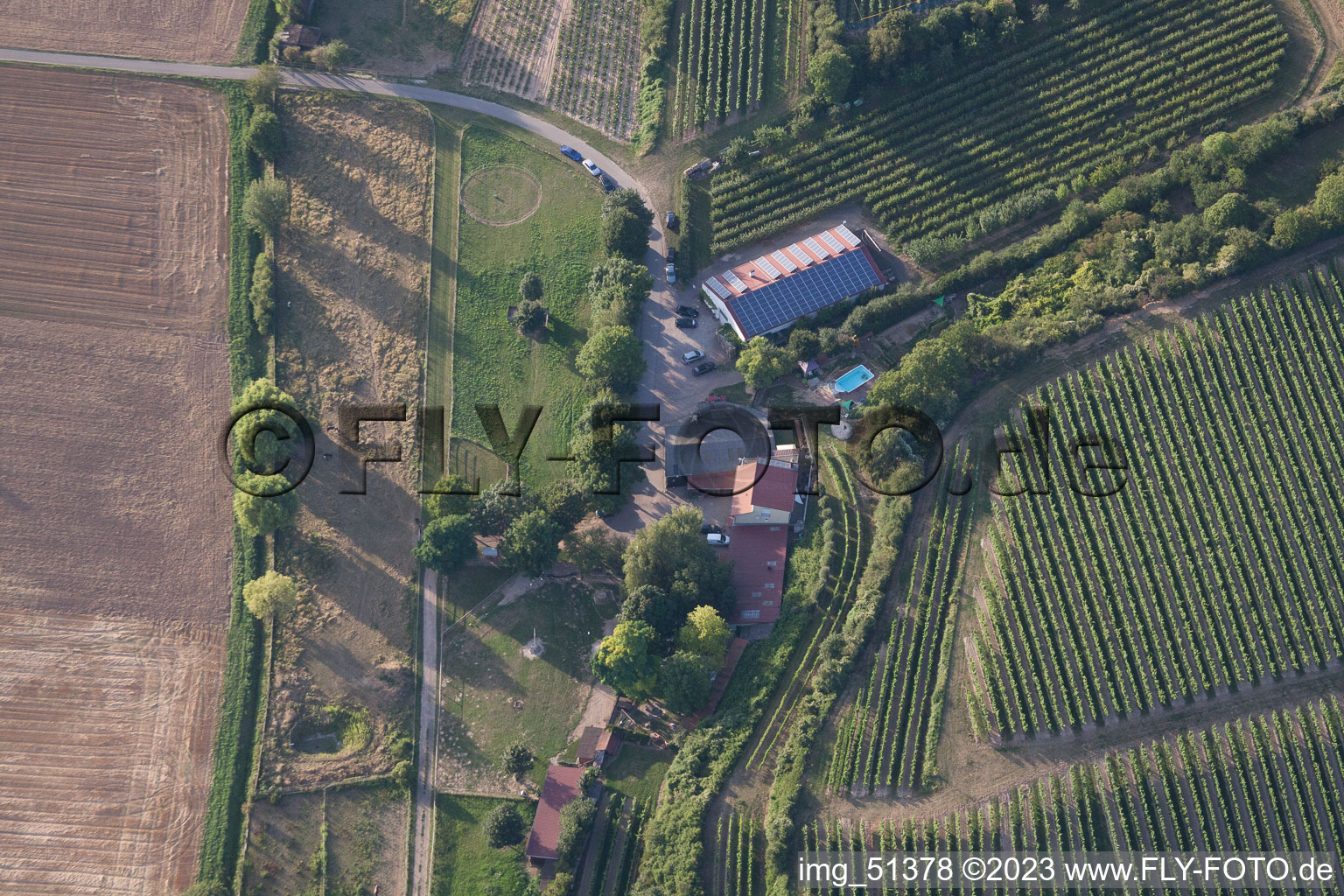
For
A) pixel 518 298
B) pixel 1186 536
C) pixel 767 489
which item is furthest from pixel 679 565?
pixel 1186 536

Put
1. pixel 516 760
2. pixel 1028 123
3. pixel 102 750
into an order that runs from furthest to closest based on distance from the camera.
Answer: pixel 1028 123, pixel 102 750, pixel 516 760

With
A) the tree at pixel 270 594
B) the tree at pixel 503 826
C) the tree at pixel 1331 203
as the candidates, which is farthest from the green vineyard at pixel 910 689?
the tree at pixel 270 594

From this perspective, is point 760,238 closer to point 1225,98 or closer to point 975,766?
point 1225,98

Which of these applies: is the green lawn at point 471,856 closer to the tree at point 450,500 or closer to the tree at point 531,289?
the tree at point 450,500

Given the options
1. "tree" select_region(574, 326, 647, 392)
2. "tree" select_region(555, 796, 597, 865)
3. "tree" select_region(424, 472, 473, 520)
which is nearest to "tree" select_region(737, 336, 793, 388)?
"tree" select_region(574, 326, 647, 392)

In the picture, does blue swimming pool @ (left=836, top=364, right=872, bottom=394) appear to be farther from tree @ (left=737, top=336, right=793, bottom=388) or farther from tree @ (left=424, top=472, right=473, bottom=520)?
tree @ (left=424, top=472, right=473, bottom=520)

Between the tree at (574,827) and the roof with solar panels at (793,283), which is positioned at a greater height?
the roof with solar panels at (793,283)

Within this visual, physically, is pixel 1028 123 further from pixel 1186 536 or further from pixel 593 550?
pixel 593 550
